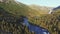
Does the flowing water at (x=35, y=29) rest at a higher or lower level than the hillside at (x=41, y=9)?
lower

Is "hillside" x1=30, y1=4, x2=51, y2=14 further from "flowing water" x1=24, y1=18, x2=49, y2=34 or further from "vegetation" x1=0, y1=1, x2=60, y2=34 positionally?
"flowing water" x1=24, y1=18, x2=49, y2=34

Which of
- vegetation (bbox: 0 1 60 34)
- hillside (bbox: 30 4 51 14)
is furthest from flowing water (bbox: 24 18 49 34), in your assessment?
hillside (bbox: 30 4 51 14)

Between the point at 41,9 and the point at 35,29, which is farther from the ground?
the point at 41,9

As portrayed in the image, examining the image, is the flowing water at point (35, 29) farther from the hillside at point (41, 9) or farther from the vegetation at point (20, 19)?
the hillside at point (41, 9)

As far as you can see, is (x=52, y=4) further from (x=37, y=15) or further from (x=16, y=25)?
(x=16, y=25)

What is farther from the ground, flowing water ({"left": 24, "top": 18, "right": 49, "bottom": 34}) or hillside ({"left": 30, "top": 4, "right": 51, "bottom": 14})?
hillside ({"left": 30, "top": 4, "right": 51, "bottom": 14})

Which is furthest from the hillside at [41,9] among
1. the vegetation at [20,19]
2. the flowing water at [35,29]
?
the flowing water at [35,29]

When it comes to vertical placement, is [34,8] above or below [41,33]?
above

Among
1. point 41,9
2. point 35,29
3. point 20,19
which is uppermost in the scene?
point 41,9

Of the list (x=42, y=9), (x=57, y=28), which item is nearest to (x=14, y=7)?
(x=42, y=9)

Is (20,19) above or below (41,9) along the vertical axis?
below
